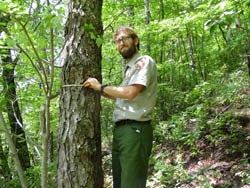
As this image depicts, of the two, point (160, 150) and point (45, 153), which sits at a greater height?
point (45, 153)

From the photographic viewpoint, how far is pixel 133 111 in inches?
105

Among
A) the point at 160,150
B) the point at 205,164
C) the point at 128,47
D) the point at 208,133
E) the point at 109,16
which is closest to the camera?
the point at 128,47

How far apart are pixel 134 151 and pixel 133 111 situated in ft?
1.19

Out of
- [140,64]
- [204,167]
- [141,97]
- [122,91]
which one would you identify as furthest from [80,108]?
[204,167]

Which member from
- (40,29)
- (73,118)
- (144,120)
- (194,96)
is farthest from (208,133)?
(40,29)

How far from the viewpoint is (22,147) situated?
258 inches

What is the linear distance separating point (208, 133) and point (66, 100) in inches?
171

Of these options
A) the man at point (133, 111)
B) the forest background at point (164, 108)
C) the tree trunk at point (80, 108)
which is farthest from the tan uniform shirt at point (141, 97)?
the forest background at point (164, 108)

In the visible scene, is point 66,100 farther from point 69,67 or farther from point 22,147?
point 22,147

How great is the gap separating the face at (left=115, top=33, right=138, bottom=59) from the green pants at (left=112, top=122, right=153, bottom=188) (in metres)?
0.71

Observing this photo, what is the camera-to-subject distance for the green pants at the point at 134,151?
2.60 metres

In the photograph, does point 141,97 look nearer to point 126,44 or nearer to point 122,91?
point 122,91

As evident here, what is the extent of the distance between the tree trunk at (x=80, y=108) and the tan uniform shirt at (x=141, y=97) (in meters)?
0.26

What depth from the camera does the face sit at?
9.09 ft
